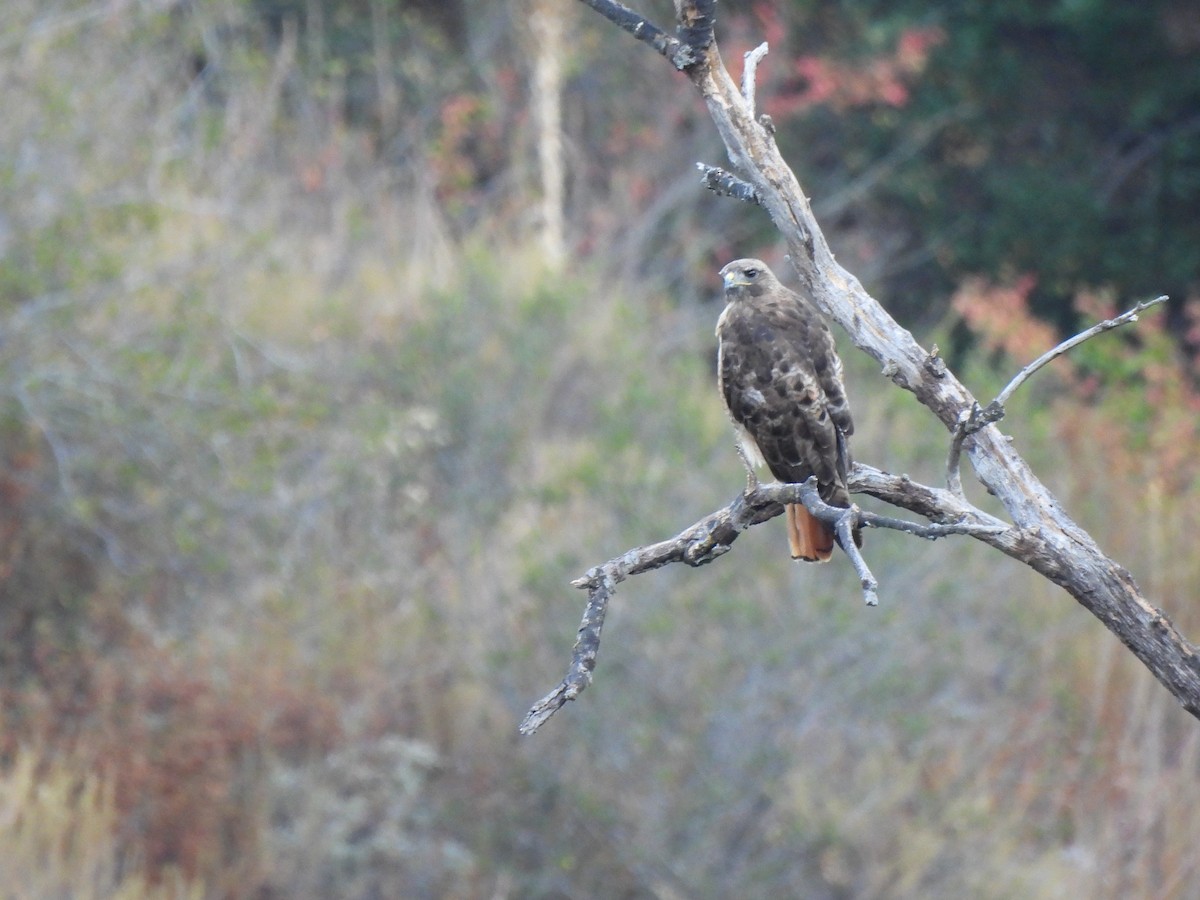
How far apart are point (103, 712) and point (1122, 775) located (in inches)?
Result: 170

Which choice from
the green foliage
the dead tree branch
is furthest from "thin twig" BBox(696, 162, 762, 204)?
the green foliage

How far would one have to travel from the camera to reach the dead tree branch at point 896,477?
253cm

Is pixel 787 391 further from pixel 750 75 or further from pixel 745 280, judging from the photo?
pixel 750 75

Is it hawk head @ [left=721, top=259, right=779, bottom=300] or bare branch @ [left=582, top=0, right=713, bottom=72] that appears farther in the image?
hawk head @ [left=721, top=259, right=779, bottom=300]

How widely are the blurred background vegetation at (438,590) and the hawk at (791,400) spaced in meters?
2.48

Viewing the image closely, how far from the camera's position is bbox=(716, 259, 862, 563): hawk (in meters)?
3.84

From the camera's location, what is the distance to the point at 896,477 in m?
2.89

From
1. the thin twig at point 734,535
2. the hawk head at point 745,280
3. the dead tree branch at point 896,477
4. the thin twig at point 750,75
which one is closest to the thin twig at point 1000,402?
the dead tree branch at point 896,477

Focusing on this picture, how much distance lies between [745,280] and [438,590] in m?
3.54

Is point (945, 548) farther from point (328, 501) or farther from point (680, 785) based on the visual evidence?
point (328, 501)

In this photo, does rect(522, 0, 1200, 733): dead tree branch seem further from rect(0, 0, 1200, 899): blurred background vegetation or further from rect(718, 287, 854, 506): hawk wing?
rect(0, 0, 1200, 899): blurred background vegetation

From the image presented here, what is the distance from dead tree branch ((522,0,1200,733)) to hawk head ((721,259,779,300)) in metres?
1.50

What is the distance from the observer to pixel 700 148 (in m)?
12.0

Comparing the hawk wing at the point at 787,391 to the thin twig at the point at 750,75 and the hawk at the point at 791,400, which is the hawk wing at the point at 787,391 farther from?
the thin twig at the point at 750,75
